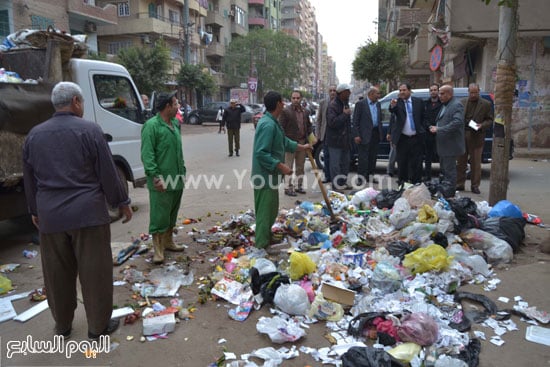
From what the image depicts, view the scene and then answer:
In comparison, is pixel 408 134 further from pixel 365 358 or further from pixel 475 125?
pixel 365 358

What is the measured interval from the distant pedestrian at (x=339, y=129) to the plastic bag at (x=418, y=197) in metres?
2.42

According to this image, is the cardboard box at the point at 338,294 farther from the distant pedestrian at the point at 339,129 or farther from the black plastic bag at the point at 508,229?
the distant pedestrian at the point at 339,129

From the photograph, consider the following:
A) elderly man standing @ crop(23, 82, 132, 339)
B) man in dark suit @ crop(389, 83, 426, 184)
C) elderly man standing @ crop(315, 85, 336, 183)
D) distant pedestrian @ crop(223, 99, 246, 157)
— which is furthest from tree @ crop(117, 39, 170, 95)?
elderly man standing @ crop(23, 82, 132, 339)

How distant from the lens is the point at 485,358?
3195 mm

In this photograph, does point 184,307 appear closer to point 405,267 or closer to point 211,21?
point 405,267

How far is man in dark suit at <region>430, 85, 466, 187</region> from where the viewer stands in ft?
24.1

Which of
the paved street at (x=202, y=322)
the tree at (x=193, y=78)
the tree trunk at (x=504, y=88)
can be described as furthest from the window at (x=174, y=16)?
the tree trunk at (x=504, y=88)

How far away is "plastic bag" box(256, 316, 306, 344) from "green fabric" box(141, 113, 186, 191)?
2.15 m

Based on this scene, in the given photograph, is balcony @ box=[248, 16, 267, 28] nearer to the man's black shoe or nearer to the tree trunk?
the tree trunk

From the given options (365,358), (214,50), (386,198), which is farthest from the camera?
(214,50)

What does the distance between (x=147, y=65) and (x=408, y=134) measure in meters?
25.0

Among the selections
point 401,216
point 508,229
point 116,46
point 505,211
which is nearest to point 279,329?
point 401,216

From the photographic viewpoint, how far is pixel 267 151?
16.7 ft

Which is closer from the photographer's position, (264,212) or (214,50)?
(264,212)
